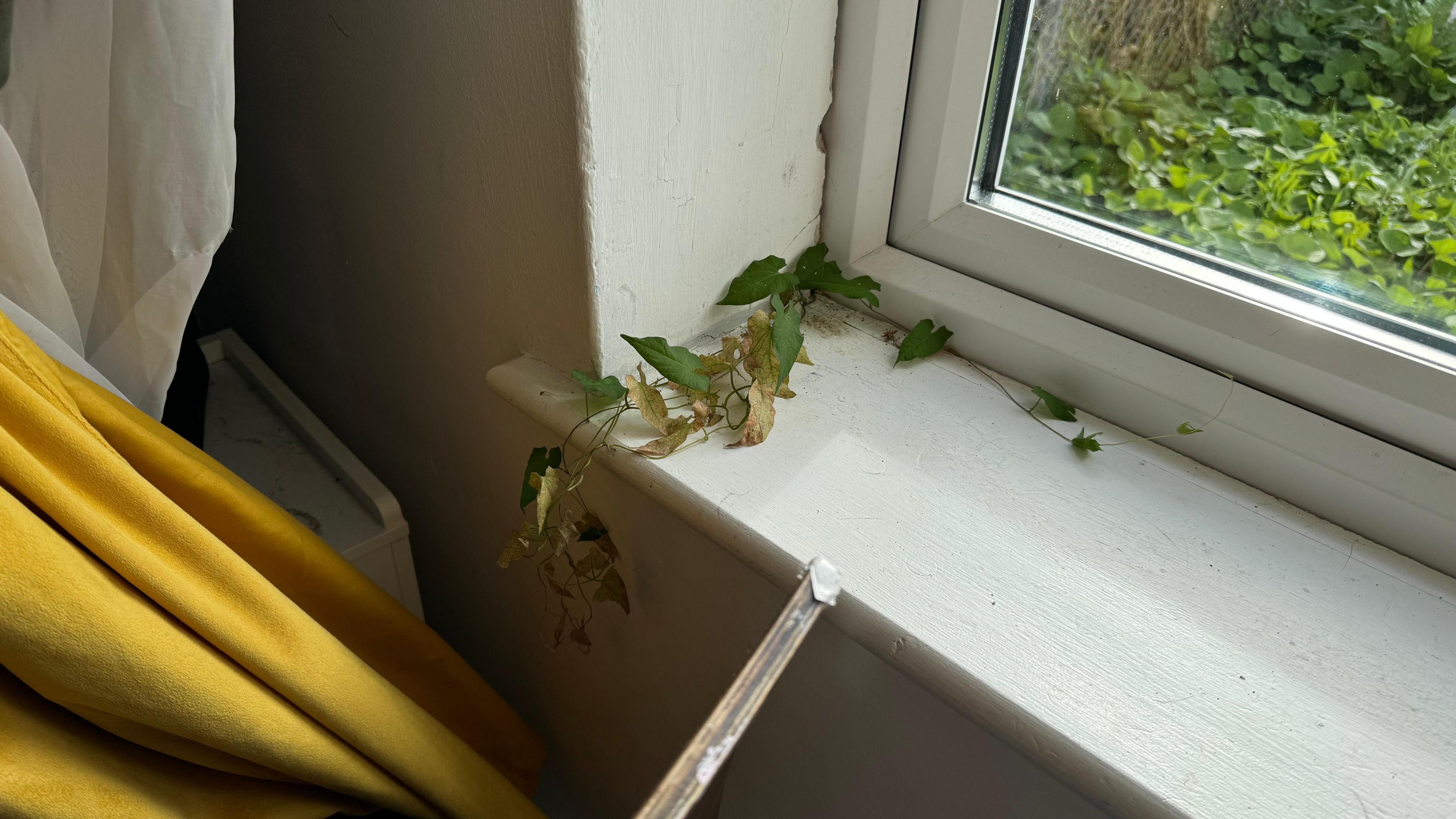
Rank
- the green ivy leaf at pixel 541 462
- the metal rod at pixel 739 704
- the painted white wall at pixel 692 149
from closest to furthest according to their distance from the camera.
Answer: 1. the metal rod at pixel 739 704
2. the painted white wall at pixel 692 149
3. the green ivy leaf at pixel 541 462

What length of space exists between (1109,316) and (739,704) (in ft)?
1.48

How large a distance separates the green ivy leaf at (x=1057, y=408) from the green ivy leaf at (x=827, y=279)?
14 centimetres

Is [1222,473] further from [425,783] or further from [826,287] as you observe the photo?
[425,783]

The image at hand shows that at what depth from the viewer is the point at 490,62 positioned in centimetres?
54

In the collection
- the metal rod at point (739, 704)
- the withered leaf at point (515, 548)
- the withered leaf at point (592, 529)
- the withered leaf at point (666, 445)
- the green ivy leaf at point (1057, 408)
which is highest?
the metal rod at point (739, 704)

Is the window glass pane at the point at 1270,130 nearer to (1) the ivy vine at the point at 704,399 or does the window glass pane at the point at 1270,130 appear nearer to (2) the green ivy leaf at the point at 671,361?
(1) the ivy vine at the point at 704,399

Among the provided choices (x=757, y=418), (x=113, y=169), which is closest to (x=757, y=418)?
(x=757, y=418)

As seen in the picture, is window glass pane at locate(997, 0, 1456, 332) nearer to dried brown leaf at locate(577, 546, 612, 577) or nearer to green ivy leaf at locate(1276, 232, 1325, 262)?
green ivy leaf at locate(1276, 232, 1325, 262)

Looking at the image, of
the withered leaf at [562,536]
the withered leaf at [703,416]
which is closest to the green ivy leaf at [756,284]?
the withered leaf at [703,416]

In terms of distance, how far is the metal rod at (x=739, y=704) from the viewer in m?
0.23

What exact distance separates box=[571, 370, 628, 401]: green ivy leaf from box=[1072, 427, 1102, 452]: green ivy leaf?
303 mm

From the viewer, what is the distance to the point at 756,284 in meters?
0.65

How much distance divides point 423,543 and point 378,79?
540 mm

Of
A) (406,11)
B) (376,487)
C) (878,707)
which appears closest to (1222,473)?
(878,707)
